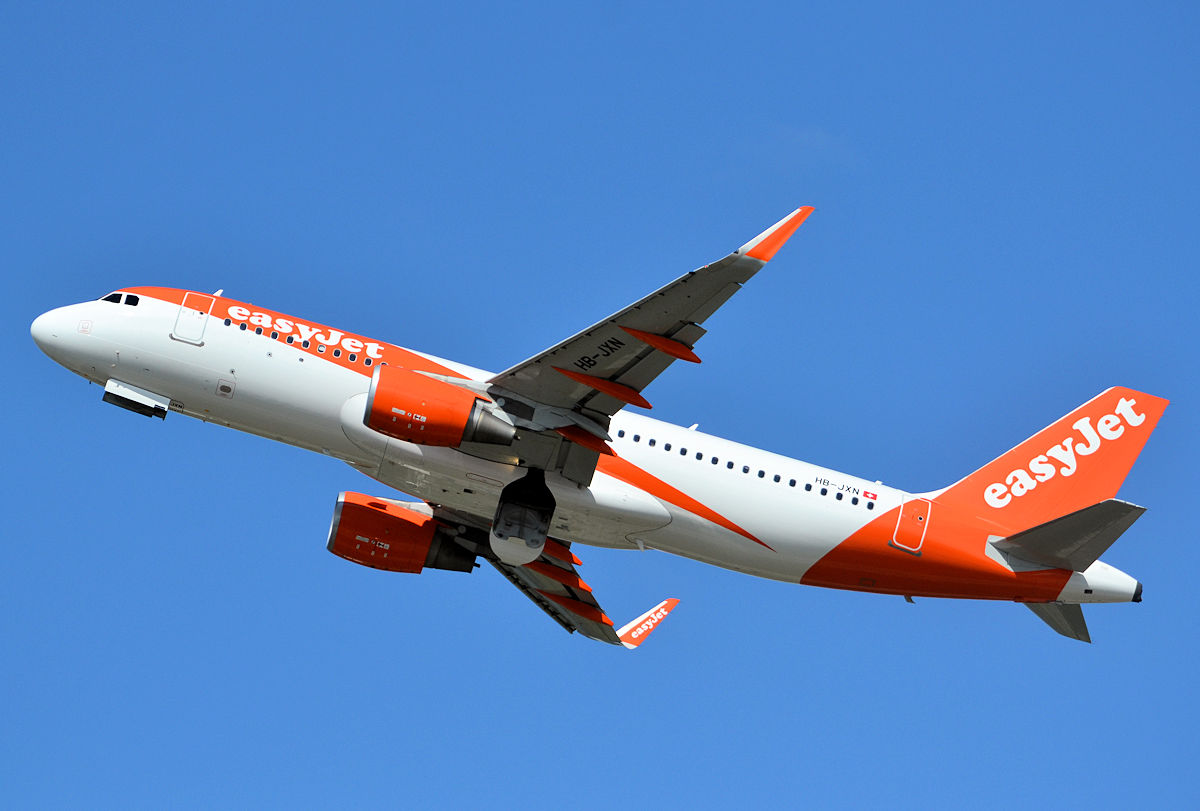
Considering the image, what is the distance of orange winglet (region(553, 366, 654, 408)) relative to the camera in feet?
99.0

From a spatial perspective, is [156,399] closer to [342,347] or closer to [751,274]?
[342,347]

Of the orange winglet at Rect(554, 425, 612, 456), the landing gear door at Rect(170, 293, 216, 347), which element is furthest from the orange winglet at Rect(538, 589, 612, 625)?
the landing gear door at Rect(170, 293, 216, 347)

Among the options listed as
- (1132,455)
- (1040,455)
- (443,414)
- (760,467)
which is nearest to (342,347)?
(443,414)

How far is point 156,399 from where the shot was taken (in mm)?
32688

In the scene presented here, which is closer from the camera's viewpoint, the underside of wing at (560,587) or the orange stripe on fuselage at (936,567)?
the orange stripe on fuselage at (936,567)

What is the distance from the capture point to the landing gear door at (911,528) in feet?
111

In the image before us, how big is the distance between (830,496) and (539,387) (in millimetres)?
8364

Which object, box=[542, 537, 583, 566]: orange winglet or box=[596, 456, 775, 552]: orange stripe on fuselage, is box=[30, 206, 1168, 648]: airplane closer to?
box=[596, 456, 775, 552]: orange stripe on fuselage

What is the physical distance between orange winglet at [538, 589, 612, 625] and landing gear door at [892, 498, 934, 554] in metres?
9.30

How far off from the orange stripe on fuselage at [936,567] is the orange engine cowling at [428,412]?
31.2 ft

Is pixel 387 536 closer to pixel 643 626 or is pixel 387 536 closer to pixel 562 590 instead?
pixel 562 590

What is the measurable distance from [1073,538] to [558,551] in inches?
553

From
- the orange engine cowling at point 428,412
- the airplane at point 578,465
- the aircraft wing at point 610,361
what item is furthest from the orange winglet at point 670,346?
the orange engine cowling at point 428,412

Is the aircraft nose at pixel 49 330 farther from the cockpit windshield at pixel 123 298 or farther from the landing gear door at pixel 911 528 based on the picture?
the landing gear door at pixel 911 528
